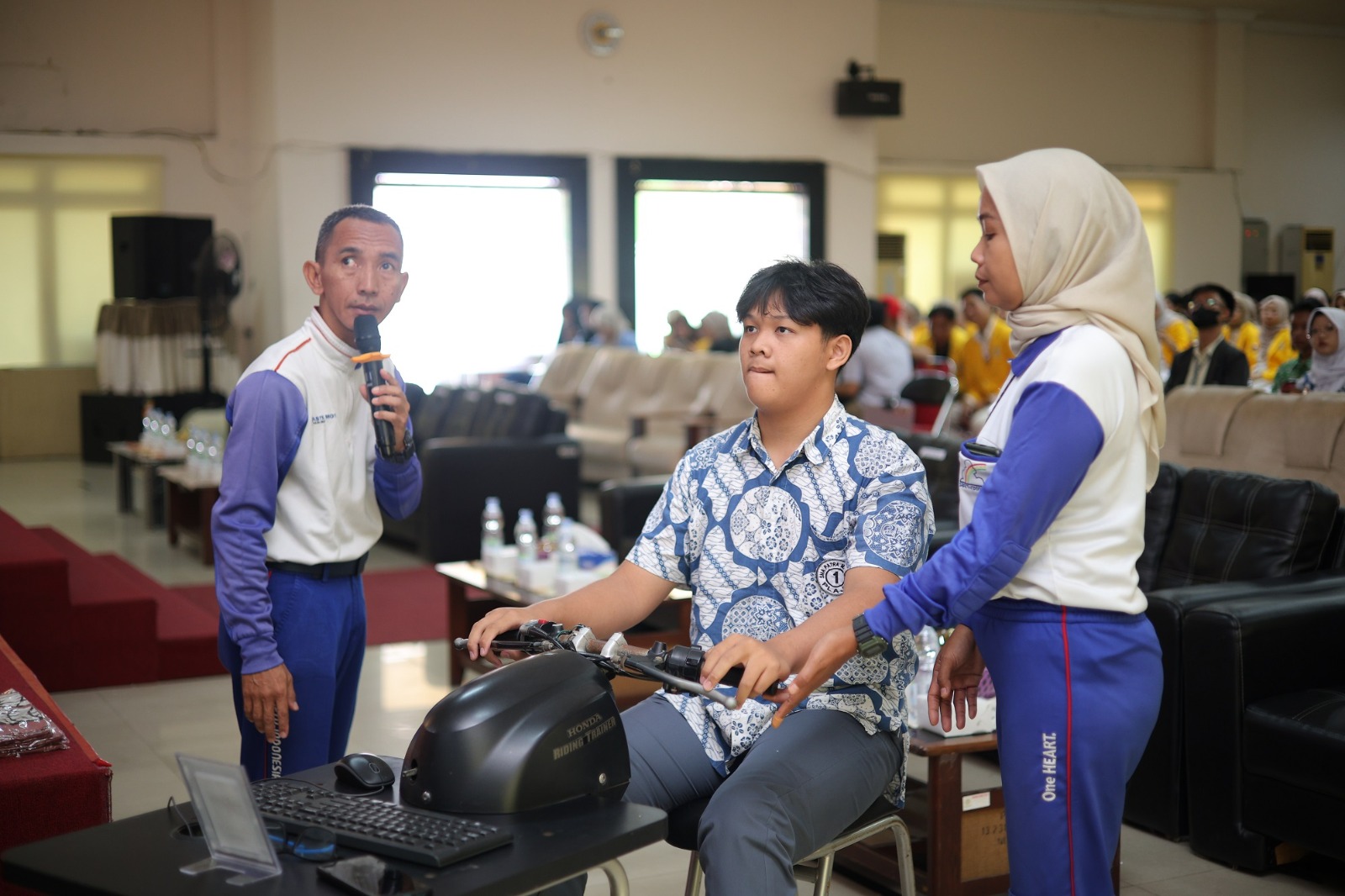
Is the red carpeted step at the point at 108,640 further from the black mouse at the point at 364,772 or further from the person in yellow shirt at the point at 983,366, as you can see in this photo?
the person in yellow shirt at the point at 983,366

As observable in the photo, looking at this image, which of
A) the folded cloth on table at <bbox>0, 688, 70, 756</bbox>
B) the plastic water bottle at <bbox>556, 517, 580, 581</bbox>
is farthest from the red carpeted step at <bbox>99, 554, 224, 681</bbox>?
the folded cloth on table at <bbox>0, 688, 70, 756</bbox>

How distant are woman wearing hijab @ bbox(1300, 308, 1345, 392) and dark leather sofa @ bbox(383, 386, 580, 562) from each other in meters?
3.57

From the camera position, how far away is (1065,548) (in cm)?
172

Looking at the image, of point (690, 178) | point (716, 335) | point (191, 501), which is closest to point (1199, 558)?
point (191, 501)

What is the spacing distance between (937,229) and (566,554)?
11.4 metres

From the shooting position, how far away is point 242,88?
1219 cm

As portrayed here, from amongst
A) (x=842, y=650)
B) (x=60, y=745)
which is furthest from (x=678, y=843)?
(x=60, y=745)

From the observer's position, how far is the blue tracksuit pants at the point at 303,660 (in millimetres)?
2211

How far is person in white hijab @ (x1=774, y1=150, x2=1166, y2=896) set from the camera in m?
1.68

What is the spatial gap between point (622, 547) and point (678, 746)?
344 cm

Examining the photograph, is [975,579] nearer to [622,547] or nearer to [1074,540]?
[1074,540]

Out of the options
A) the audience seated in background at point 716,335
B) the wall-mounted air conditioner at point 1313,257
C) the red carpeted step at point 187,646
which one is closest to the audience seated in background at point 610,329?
the audience seated in background at point 716,335

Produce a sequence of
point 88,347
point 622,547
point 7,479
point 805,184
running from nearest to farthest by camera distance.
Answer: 1. point 622,547
2. point 7,479
3. point 88,347
4. point 805,184

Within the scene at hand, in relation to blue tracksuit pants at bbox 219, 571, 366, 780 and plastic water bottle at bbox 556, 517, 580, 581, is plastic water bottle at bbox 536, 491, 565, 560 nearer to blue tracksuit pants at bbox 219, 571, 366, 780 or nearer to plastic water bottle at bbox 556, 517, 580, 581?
plastic water bottle at bbox 556, 517, 580, 581
